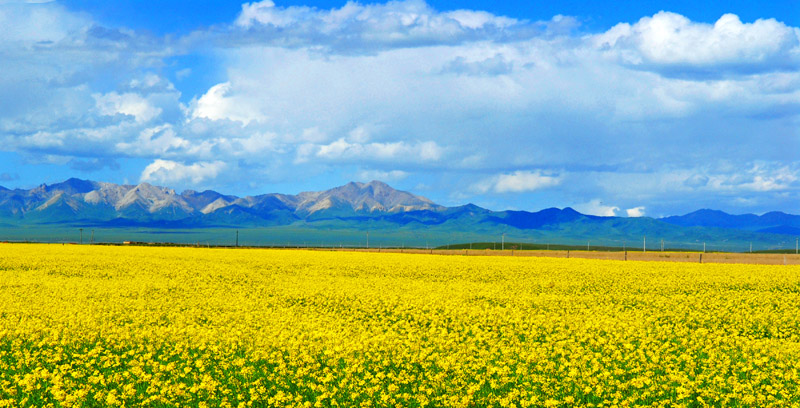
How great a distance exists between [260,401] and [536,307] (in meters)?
14.8

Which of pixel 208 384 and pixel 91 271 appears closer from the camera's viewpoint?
pixel 208 384

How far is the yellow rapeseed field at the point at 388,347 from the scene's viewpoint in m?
12.4

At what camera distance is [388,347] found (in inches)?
626

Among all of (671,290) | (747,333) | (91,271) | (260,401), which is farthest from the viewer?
(91,271)

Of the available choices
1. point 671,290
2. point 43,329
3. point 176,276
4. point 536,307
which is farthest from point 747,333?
point 176,276

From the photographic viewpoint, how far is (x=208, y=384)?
12250 millimetres

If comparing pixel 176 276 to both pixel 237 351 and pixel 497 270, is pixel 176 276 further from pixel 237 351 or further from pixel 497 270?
pixel 237 351

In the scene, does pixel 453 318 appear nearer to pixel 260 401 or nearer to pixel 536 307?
pixel 536 307

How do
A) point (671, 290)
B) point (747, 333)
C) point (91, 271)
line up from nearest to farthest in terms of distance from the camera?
point (747, 333)
point (671, 290)
point (91, 271)

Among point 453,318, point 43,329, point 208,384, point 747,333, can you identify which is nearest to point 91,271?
point 43,329

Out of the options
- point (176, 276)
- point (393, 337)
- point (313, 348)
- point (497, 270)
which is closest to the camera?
point (313, 348)

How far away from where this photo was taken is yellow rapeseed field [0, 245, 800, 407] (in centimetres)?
1238

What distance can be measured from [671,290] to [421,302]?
14.9m

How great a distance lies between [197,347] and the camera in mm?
16109
